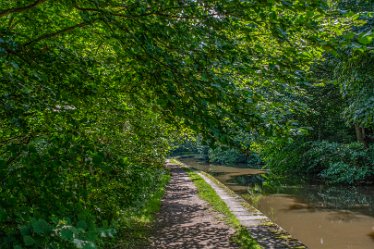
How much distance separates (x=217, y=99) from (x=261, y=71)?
0.66 meters

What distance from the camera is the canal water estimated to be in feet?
29.8

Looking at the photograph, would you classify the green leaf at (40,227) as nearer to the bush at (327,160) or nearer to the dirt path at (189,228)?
the dirt path at (189,228)

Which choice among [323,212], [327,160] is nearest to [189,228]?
[323,212]

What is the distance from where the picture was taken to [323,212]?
41.0ft

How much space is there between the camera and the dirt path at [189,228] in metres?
6.87

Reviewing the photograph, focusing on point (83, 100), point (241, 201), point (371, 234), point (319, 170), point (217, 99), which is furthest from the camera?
point (319, 170)

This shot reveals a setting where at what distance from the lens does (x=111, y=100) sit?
4.21 meters

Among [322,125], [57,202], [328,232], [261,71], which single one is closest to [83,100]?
[57,202]

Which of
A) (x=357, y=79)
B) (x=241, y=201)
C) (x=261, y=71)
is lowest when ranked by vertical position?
(x=241, y=201)

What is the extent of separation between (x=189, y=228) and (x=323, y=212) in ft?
20.4

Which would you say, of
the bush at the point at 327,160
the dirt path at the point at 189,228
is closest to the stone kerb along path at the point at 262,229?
the dirt path at the point at 189,228

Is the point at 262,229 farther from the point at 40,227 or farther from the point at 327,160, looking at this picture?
the point at 327,160

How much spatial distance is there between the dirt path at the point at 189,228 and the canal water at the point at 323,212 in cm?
218

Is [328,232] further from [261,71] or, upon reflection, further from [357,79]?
[261,71]
